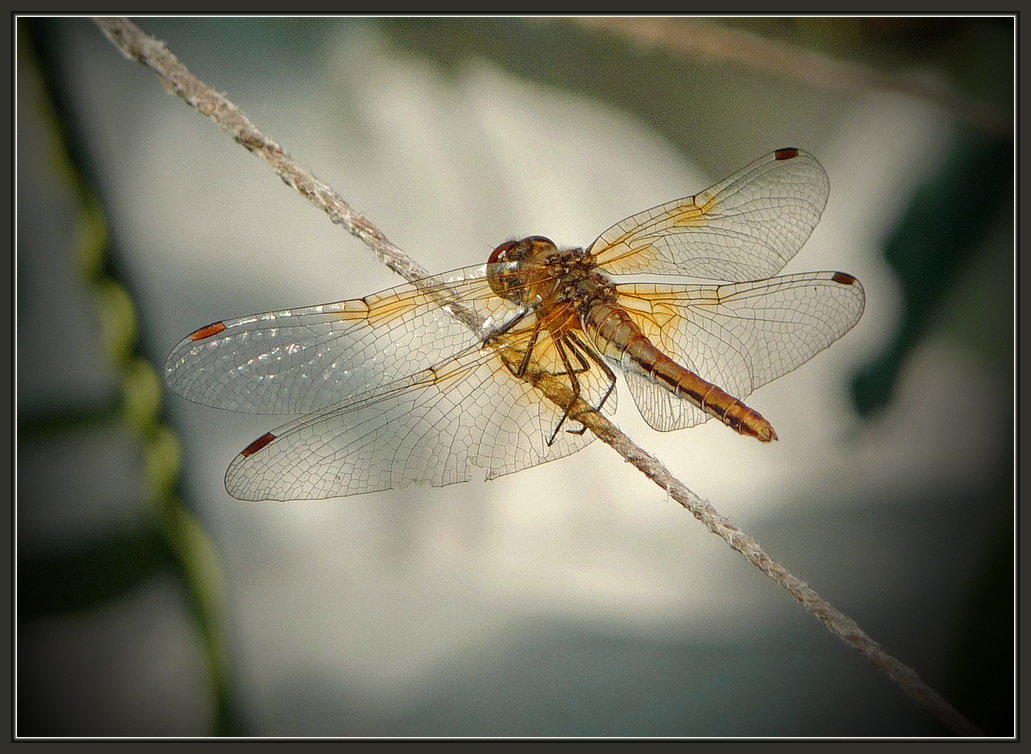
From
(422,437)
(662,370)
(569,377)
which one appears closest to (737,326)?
(662,370)

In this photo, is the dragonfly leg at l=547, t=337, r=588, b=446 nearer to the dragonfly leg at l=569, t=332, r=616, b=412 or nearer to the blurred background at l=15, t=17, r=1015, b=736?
the dragonfly leg at l=569, t=332, r=616, b=412

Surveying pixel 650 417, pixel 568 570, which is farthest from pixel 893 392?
pixel 568 570

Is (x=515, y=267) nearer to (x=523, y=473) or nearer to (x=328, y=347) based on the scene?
(x=328, y=347)

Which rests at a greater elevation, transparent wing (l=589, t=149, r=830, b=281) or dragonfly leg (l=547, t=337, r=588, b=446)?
transparent wing (l=589, t=149, r=830, b=281)

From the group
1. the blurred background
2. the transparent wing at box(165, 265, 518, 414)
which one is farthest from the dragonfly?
the blurred background

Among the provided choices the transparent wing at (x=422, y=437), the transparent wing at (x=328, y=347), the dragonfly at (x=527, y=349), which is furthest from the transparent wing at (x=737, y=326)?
the transparent wing at (x=328, y=347)

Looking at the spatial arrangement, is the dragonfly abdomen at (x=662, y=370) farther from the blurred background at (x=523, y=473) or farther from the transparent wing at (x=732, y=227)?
the blurred background at (x=523, y=473)
